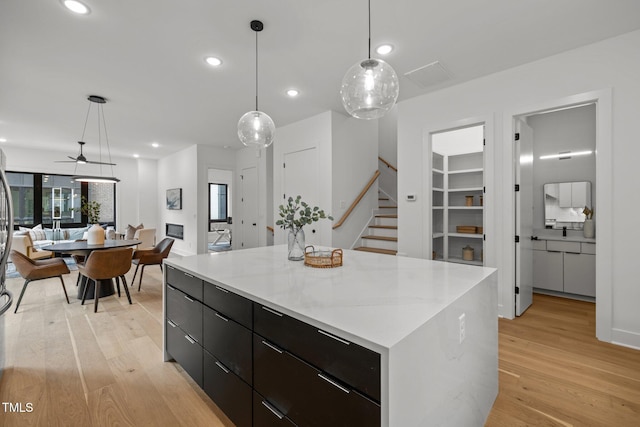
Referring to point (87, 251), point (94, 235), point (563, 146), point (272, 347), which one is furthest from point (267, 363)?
point (563, 146)

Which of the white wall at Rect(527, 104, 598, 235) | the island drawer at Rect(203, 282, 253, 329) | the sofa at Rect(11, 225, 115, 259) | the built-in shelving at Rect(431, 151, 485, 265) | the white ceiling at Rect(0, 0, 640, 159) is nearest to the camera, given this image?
the island drawer at Rect(203, 282, 253, 329)

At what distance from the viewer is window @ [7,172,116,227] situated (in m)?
7.26

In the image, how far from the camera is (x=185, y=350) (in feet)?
6.79

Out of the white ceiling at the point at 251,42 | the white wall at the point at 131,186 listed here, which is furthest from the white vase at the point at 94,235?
the white wall at the point at 131,186

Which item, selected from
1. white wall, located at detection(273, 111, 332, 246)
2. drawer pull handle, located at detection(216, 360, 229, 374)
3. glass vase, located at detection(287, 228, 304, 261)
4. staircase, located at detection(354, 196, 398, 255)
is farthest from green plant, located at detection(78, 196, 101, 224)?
drawer pull handle, located at detection(216, 360, 229, 374)

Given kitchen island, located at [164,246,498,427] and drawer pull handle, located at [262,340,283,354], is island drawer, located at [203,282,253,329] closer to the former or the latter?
kitchen island, located at [164,246,498,427]

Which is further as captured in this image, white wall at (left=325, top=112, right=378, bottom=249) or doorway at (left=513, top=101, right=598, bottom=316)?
white wall at (left=325, top=112, right=378, bottom=249)

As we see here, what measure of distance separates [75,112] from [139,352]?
420cm

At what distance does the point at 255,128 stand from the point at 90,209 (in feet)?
25.3

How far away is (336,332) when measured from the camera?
101 centimetres

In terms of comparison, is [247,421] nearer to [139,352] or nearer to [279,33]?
[139,352]

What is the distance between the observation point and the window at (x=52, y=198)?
7258 millimetres

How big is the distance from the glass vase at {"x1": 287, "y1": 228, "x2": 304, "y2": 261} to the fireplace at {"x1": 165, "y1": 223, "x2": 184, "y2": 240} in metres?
6.66

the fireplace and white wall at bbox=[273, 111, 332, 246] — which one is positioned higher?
white wall at bbox=[273, 111, 332, 246]
